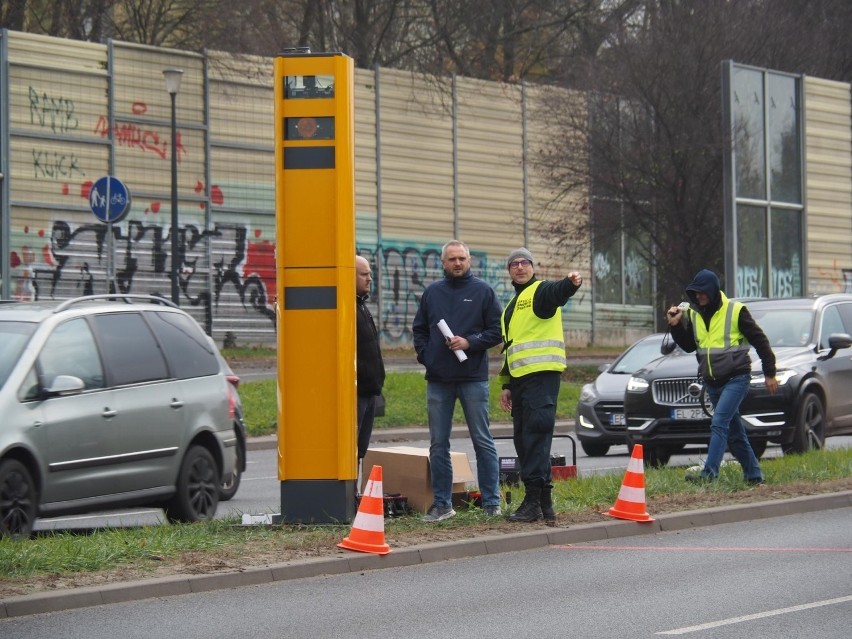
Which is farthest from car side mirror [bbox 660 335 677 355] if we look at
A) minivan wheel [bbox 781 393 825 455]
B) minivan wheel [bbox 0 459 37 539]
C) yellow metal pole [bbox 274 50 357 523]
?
minivan wheel [bbox 0 459 37 539]

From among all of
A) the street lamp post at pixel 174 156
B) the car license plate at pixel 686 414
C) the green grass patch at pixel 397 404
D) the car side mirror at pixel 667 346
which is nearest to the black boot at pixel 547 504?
the car license plate at pixel 686 414

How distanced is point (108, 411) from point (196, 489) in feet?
4.16

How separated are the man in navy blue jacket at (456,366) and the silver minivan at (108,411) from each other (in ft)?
6.95

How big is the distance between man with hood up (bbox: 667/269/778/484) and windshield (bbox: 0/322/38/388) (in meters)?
5.30

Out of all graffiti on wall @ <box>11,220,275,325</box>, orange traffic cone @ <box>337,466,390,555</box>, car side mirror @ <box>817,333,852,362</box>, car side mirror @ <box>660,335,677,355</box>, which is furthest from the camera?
graffiti on wall @ <box>11,220,275,325</box>

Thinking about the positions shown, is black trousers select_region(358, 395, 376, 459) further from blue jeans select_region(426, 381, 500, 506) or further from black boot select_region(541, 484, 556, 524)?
black boot select_region(541, 484, 556, 524)

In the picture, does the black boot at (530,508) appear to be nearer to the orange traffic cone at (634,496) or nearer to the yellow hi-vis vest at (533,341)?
the orange traffic cone at (634,496)

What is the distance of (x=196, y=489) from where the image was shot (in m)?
12.5

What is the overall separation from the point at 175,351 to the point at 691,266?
22.4 metres

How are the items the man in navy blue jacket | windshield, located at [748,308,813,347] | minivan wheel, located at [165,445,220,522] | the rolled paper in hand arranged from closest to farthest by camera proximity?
the rolled paper in hand
the man in navy blue jacket
minivan wheel, located at [165,445,220,522]
windshield, located at [748,308,813,347]

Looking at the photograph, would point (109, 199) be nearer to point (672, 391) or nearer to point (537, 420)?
point (672, 391)

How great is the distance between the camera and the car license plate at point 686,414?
16375 millimetres

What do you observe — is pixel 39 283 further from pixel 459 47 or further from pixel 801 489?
pixel 801 489

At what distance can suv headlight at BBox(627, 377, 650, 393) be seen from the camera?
16.8 metres
